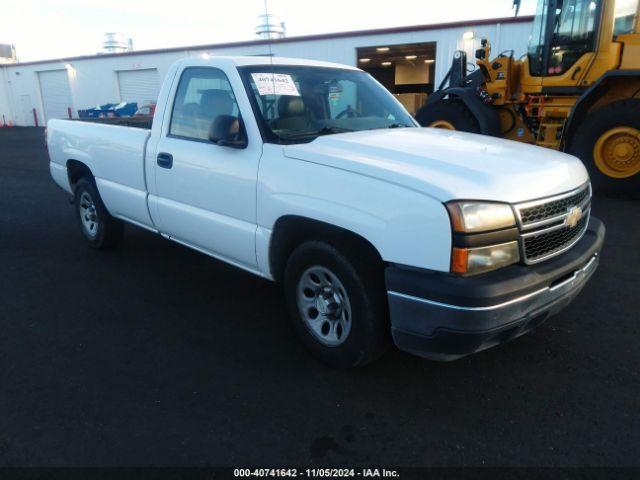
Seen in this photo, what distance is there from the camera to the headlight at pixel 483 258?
232 cm

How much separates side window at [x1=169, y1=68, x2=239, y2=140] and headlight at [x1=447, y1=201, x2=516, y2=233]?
73.4 inches

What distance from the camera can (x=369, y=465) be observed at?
2342mm

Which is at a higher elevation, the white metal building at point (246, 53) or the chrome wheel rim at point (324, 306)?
the white metal building at point (246, 53)

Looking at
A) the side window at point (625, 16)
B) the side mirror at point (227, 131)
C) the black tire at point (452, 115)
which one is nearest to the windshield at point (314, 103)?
the side mirror at point (227, 131)

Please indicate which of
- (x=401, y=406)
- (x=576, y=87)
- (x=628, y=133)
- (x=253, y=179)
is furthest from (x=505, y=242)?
(x=576, y=87)

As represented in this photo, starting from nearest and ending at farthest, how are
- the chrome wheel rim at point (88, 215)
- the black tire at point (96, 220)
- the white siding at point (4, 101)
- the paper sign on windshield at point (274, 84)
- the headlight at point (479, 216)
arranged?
the headlight at point (479, 216), the paper sign on windshield at point (274, 84), the black tire at point (96, 220), the chrome wheel rim at point (88, 215), the white siding at point (4, 101)

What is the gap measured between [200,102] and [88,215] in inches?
96.8

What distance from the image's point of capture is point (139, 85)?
25828 mm

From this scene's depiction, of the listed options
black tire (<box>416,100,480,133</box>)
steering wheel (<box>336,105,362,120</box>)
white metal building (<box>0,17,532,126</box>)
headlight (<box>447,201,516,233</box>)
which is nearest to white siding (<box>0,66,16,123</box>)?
white metal building (<box>0,17,532,126</box>)

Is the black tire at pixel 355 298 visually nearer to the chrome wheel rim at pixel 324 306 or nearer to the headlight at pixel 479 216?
the chrome wheel rim at pixel 324 306

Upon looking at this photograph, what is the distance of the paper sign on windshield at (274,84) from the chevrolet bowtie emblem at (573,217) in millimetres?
1981

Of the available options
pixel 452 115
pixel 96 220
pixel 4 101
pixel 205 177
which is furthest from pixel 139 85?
pixel 205 177

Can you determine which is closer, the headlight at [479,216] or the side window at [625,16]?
the headlight at [479,216]

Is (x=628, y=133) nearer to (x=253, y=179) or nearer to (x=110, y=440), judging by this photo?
(x=253, y=179)
